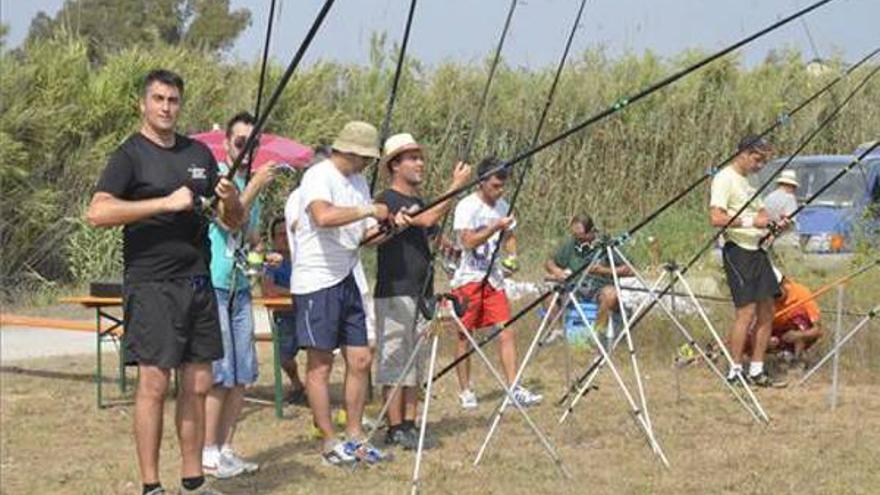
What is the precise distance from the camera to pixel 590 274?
31.7 feet

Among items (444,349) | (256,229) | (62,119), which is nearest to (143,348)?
(256,229)

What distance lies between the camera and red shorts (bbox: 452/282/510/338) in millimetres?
7950

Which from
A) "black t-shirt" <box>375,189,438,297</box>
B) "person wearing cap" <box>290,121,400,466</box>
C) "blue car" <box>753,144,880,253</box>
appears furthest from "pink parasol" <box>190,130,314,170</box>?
"blue car" <box>753,144,880,253</box>

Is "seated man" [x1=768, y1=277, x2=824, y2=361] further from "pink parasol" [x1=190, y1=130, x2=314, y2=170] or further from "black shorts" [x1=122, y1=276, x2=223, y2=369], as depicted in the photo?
"black shorts" [x1=122, y1=276, x2=223, y2=369]

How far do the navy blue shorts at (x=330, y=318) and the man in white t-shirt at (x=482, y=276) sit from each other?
60.2 inches

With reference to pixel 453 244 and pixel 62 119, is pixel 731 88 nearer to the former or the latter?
pixel 62 119

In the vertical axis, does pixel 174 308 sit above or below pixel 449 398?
above

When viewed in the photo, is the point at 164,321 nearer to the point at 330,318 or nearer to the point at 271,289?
the point at 330,318

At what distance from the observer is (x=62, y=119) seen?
14.1 meters

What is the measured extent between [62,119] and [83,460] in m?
8.08

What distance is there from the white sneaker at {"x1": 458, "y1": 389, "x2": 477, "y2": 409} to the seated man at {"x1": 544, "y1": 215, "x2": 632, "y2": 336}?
5.60 ft

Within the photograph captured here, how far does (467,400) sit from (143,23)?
63.6 feet

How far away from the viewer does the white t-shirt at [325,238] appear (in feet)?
20.6

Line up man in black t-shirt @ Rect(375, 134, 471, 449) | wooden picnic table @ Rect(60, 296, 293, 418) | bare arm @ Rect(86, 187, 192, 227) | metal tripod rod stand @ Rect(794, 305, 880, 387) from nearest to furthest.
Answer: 1. bare arm @ Rect(86, 187, 192, 227)
2. man in black t-shirt @ Rect(375, 134, 471, 449)
3. wooden picnic table @ Rect(60, 296, 293, 418)
4. metal tripod rod stand @ Rect(794, 305, 880, 387)
